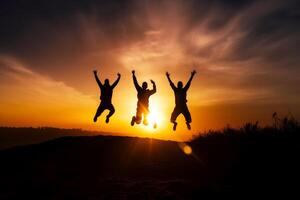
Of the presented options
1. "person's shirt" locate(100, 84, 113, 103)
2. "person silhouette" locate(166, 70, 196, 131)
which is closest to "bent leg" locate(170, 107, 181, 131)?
"person silhouette" locate(166, 70, 196, 131)

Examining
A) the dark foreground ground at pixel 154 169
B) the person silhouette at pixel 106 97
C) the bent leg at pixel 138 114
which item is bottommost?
the dark foreground ground at pixel 154 169

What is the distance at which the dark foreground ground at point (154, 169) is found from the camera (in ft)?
25.4

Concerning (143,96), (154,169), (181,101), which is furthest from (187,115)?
(154,169)

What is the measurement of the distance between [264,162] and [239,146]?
2.48 m

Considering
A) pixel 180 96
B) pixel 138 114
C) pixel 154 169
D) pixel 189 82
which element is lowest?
pixel 154 169

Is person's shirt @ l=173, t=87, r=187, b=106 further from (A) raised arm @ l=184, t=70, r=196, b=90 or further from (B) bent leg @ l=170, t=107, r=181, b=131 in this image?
(B) bent leg @ l=170, t=107, r=181, b=131

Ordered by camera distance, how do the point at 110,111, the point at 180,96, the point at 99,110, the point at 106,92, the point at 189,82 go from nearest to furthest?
the point at 189,82, the point at 180,96, the point at 106,92, the point at 99,110, the point at 110,111

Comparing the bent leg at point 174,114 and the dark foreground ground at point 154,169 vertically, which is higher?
the bent leg at point 174,114

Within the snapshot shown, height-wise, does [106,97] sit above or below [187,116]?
above

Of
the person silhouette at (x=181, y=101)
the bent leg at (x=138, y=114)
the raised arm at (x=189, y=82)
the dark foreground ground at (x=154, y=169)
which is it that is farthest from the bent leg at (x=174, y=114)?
the dark foreground ground at (x=154, y=169)

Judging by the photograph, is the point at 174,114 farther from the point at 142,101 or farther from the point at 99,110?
the point at 99,110

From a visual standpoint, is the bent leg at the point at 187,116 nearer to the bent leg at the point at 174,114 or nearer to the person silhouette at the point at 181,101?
the person silhouette at the point at 181,101

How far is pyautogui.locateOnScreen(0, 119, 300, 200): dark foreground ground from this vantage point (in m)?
7.73

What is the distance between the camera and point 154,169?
10266mm
